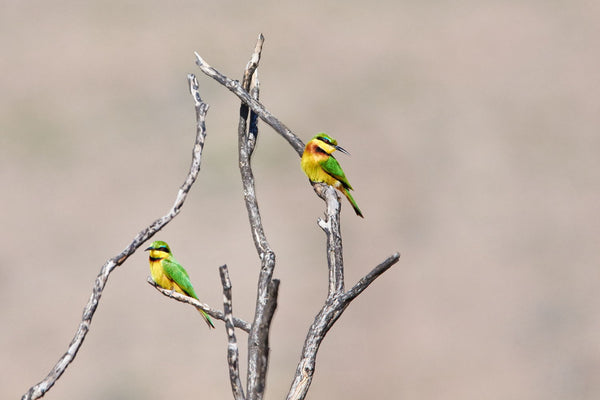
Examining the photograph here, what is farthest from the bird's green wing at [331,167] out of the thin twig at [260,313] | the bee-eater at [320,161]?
the thin twig at [260,313]

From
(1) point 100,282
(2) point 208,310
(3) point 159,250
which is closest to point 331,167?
(3) point 159,250

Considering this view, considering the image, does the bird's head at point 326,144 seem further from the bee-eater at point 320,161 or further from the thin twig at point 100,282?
the thin twig at point 100,282

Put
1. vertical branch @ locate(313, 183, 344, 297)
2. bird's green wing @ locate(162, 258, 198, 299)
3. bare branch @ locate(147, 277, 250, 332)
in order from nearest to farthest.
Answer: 1. vertical branch @ locate(313, 183, 344, 297)
2. bare branch @ locate(147, 277, 250, 332)
3. bird's green wing @ locate(162, 258, 198, 299)

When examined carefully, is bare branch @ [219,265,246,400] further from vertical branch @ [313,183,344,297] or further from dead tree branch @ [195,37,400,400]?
vertical branch @ [313,183,344,297]

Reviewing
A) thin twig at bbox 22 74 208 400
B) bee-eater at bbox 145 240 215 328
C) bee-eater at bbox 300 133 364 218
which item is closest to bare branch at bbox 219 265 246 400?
thin twig at bbox 22 74 208 400

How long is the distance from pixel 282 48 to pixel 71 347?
1946 centimetres

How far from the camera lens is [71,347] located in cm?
349

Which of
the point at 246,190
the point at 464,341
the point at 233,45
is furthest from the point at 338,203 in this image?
the point at 233,45

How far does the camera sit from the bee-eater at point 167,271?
18.6ft

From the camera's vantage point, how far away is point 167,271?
572 cm

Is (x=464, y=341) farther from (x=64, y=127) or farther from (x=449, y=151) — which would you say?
(x=64, y=127)

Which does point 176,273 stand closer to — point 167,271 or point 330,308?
point 167,271

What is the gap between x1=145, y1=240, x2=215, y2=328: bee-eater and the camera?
5.67 metres

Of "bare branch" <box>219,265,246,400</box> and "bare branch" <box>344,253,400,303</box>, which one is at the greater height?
"bare branch" <box>344,253,400,303</box>
